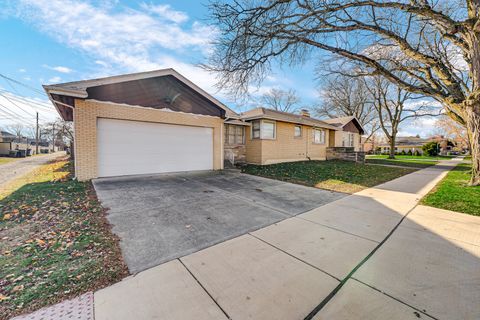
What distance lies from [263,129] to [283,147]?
2.22m

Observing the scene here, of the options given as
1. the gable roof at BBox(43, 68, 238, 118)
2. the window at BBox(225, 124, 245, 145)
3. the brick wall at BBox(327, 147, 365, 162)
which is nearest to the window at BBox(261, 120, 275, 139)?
the window at BBox(225, 124, 245, 145)

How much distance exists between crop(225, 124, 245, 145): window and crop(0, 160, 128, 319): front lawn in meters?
8.36

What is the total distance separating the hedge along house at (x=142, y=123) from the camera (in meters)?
6.62

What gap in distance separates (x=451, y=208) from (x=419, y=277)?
4102 mm

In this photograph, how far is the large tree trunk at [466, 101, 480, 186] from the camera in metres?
6.08

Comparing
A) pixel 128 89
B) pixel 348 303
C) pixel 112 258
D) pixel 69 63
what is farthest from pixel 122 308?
pixel 69 63

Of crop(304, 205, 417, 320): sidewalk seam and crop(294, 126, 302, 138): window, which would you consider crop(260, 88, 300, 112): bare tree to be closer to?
crop(294, 126, 302, 138): window

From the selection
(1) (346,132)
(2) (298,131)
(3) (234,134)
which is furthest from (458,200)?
(1) (346,132)

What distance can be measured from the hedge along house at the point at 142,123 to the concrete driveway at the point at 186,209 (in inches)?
35.0

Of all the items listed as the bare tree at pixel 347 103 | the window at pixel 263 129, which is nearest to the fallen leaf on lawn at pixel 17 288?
the window at pixel 263 129

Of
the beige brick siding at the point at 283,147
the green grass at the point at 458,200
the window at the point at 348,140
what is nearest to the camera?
the green grass at the point at 458,200

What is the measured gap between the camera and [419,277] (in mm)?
2213

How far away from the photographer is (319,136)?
16.4 metres

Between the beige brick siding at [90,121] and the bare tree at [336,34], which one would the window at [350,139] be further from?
the beige brick siding at [90,121]
